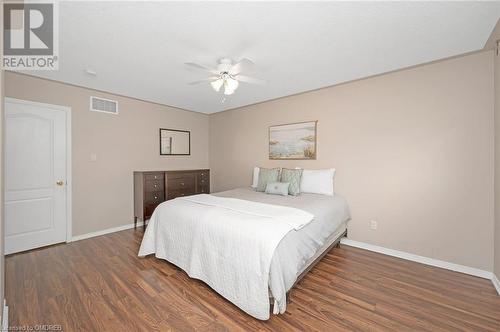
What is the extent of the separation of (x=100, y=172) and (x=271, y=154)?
311cm

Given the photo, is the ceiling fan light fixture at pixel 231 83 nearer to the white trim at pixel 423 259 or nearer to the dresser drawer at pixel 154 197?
the dresser drawer at pixel 154 197

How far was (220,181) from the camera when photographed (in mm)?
5258

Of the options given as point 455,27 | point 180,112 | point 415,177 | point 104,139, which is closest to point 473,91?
point 455,27

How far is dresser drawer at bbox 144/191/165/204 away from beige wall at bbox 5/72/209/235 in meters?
0.43

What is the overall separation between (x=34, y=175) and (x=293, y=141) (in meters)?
4.05

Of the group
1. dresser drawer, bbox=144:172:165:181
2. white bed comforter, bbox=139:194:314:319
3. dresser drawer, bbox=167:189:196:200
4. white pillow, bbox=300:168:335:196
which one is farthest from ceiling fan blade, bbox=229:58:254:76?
dresser drawer, bbox=167:189:196:200

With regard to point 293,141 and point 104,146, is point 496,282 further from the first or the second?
point 104,146

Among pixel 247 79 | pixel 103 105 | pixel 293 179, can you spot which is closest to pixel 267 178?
pixel 293 179

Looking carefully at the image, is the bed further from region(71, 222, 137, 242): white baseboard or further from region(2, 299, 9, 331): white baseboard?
region(71, 222, 137, 242): white baseboard

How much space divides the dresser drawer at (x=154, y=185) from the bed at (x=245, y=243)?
1343 millimetres

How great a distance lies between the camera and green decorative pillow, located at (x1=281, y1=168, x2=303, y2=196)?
3345 millimetres

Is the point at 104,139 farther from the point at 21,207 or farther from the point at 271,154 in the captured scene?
the point at 271,154

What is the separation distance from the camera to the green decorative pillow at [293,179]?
3.35m

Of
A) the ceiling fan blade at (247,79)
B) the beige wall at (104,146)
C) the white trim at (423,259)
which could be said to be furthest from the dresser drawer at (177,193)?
the white trim at (423,259)
